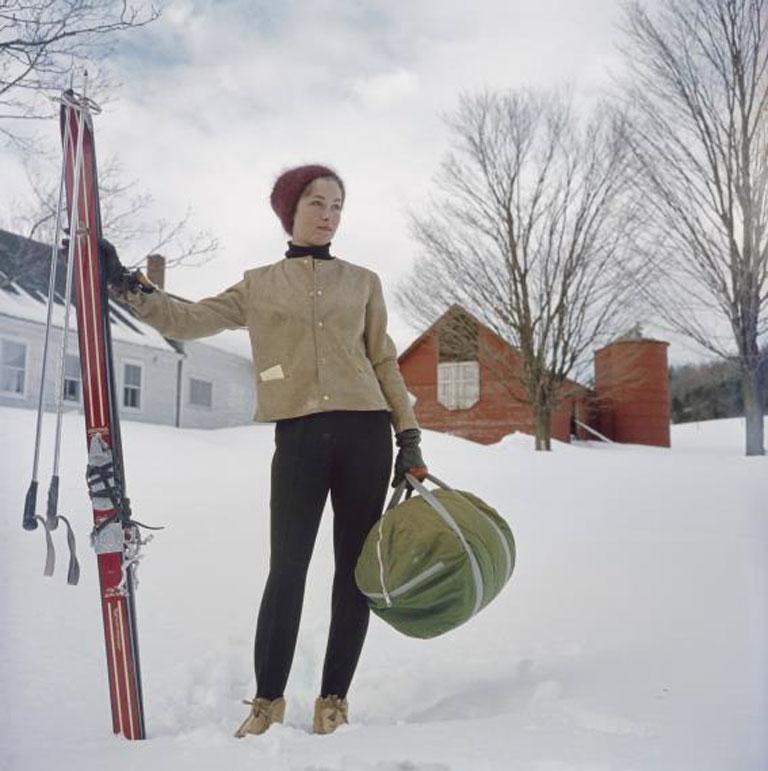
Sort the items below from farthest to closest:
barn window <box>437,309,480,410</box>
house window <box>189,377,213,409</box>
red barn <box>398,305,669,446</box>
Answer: barn window <box>437,309,480,410</box> → red barn <box>398,305,669,446</box> → house window <box>189,377,213,409</box>

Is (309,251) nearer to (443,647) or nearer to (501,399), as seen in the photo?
(443,647)

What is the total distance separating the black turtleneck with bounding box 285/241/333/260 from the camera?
1.63 metres

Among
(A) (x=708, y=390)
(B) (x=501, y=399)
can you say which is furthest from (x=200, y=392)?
(A) (x=708, y=390)

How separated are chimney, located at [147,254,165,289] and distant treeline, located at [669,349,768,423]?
6.46 feet

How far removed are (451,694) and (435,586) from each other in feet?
1.64

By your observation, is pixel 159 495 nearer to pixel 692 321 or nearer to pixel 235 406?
pixel 692 321

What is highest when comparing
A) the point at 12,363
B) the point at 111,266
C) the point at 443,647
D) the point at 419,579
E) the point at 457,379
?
the point at 457,379

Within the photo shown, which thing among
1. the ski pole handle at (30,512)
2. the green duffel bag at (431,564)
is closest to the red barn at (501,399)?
the green duffel bag at (431,564)

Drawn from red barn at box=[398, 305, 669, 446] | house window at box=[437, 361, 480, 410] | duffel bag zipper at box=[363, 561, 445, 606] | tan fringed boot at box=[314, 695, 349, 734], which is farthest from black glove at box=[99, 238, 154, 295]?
house window at box=[437, 361, 480, 410]

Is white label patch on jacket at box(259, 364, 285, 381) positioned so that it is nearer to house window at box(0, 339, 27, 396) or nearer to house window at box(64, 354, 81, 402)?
A: house window at box(64, 354, 81, 402)

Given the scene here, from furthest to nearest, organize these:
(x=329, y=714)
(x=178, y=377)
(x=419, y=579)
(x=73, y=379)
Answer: (x=178, y=377) < (x=73, y=379) < (x=329, y=714) < (x=419, y=579)

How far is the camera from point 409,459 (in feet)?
5.22

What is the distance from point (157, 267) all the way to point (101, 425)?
0.57m

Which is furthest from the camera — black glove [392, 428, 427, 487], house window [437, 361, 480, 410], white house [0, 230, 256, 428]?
house window [437, 361, 480, 410]
